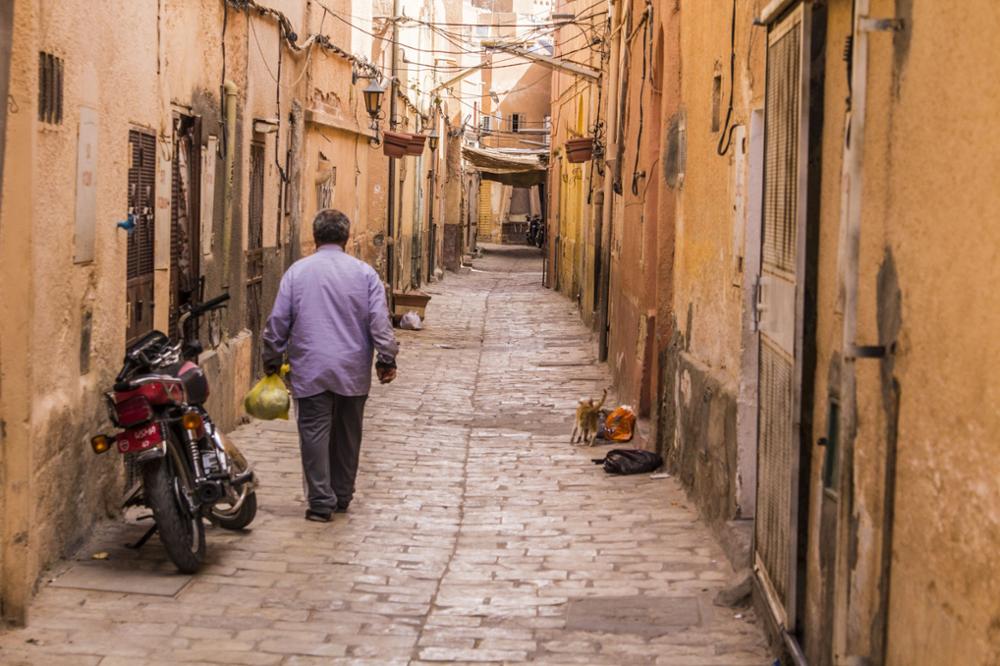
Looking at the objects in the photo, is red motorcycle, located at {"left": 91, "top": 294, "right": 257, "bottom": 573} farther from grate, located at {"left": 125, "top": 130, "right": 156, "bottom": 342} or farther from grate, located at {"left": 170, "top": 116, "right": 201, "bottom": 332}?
grate, located at {"left": 170, "top": 116, "right": 201, "bottom": 332}

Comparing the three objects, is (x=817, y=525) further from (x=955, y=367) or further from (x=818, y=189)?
(x=955, y=367)

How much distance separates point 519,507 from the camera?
8.60 metres

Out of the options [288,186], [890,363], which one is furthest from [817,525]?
[288,186]

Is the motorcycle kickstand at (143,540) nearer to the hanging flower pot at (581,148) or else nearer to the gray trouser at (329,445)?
the gray trouser at (329,445)

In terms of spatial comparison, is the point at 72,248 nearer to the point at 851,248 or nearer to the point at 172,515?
the point at 172,515

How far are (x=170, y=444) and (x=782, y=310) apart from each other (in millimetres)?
2906

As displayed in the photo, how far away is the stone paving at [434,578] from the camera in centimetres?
557

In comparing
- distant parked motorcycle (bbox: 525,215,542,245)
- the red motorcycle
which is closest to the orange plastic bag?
the red motorcycle

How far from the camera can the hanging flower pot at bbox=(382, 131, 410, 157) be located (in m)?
20.2

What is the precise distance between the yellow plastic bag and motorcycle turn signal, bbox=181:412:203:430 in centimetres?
132

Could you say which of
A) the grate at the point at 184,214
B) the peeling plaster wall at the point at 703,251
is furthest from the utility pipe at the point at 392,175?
the grate at the point at 184,214

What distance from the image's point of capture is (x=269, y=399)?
7.91 m

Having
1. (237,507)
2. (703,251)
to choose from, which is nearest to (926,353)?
(237,507)

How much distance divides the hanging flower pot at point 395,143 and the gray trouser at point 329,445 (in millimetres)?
12466
